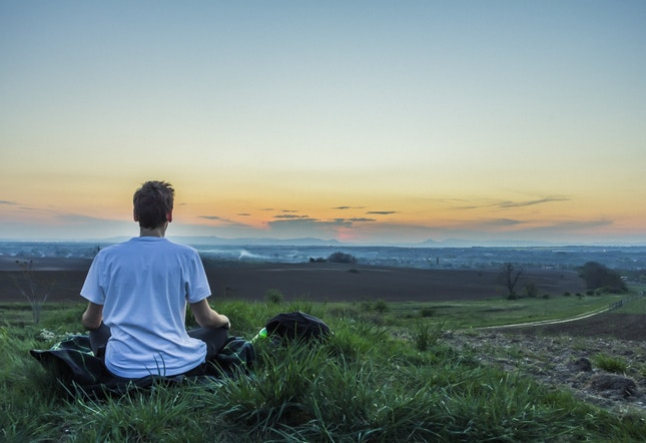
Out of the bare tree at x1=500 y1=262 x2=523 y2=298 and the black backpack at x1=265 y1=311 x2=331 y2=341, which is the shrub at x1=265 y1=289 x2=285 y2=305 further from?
the bare tree at x1=500 y1=262 x2=523 y2=298

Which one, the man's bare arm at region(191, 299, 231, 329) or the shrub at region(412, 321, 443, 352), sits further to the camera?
the shrub at region(412, 321, 443, 352)

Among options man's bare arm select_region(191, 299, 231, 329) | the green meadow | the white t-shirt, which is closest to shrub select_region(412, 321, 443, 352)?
the green meadow

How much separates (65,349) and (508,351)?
5.68 metres

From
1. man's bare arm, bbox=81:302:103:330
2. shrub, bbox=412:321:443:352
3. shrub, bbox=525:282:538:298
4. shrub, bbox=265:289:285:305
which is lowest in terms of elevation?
shrub, bbox=525:282:538:298

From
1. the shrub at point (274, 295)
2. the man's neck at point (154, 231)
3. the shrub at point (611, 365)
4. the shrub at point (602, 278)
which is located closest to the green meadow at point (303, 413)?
the man's neck at point (154, 231)

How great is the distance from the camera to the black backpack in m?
5.45

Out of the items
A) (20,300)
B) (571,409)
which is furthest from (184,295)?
(20,300)

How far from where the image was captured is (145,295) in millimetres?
4156

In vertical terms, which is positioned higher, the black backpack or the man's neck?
the man's neck

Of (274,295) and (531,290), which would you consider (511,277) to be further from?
(274,295)

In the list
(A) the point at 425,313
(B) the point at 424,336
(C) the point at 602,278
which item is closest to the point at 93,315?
(B) the point at 424,336

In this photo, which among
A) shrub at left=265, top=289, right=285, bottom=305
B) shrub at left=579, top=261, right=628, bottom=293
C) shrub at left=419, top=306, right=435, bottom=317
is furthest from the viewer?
shrub at left=579, top=261, right=628, bottom=293

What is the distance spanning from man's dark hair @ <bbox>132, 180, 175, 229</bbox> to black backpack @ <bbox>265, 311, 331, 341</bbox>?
1.75 meters

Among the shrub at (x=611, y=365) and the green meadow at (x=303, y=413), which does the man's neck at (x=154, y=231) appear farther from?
the shrub at (x=611, y=365)
